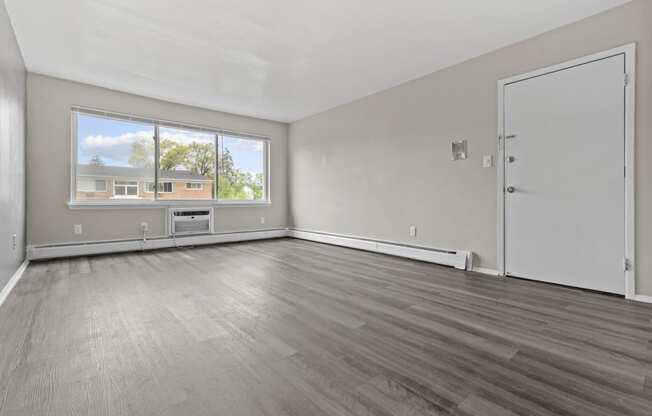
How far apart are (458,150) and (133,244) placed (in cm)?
467

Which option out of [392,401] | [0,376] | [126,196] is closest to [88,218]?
[126,196]

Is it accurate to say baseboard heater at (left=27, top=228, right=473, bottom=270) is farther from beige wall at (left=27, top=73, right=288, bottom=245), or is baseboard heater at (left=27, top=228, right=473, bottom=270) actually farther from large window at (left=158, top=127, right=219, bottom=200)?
large window at (left=158, top=127, right=219, bottom=200)

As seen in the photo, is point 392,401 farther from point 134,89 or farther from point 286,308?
point 134,89

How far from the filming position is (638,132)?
7.73 ft

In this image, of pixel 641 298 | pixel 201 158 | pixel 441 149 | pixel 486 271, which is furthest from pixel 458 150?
pixel 201 158

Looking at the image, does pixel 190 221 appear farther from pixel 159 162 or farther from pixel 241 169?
pixel 241 169

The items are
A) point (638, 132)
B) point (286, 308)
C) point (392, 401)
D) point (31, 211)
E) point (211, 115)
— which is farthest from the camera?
point (211, 115)

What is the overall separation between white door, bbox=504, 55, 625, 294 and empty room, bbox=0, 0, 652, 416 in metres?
0.02

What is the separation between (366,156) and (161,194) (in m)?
3.30

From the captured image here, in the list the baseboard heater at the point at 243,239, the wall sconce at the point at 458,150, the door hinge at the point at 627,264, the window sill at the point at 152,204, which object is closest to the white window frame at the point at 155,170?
the window sill at the point at 152,204

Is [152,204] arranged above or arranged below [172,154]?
below

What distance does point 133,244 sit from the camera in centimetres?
453

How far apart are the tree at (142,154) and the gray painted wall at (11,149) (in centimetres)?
124

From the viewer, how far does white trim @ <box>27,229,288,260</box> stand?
386 cm
